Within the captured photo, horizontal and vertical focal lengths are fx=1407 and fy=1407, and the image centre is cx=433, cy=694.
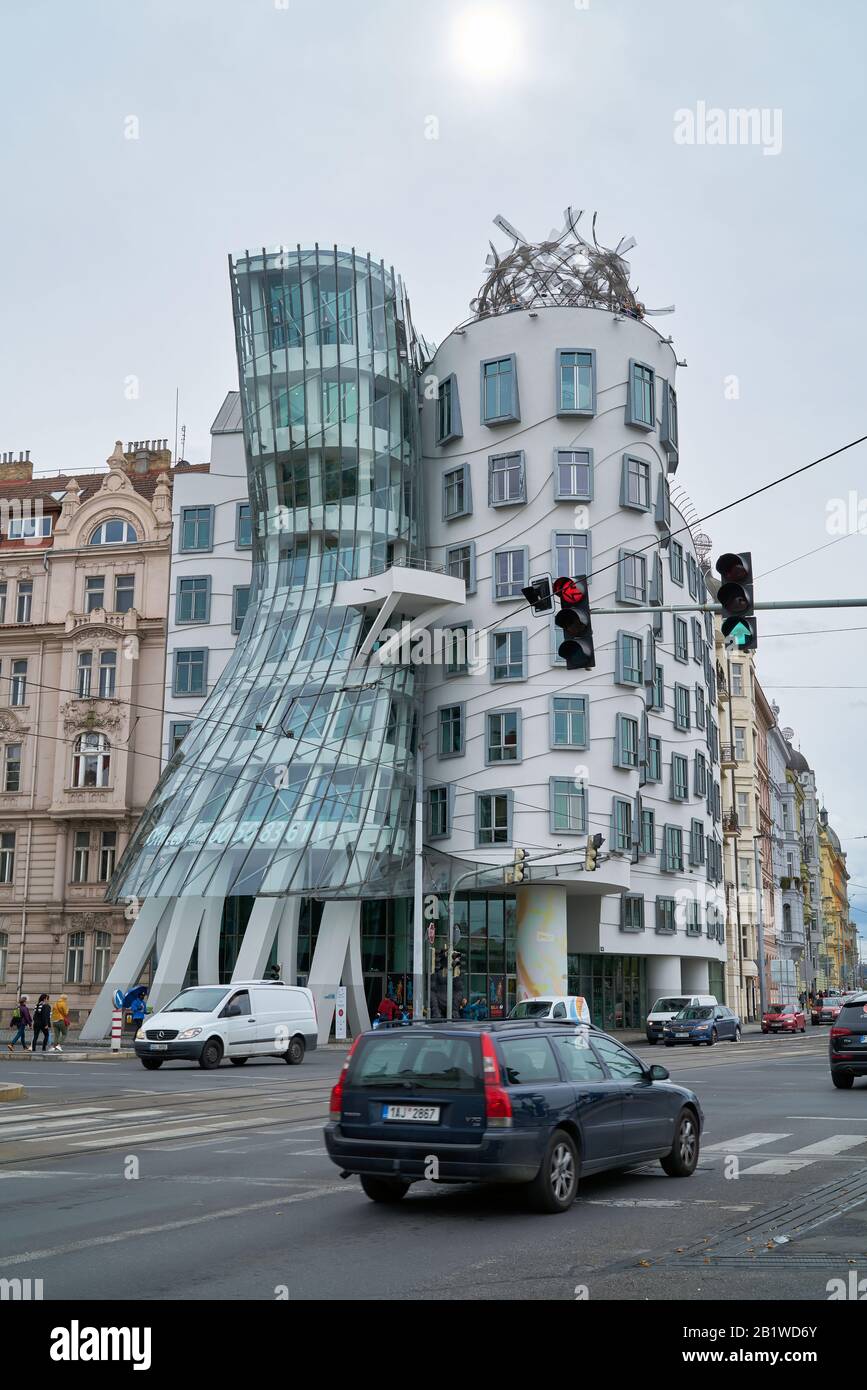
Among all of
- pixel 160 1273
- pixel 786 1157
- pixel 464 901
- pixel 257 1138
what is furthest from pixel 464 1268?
pixel 464 901

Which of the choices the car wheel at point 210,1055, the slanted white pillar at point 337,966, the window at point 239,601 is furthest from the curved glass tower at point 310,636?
the car wheel at point 210,1055

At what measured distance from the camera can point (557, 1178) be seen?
406 inches

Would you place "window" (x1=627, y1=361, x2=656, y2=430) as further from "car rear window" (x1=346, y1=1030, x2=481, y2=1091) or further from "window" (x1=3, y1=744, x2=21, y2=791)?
"car rear window" (x1=346, y1=1030, x2=481, y2=1091)

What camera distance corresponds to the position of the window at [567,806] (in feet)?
159

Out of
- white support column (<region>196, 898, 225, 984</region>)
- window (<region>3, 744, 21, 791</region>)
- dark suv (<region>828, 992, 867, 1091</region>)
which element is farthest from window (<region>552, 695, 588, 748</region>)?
dark suv (<region>828, 992, 867, 1091</region>)

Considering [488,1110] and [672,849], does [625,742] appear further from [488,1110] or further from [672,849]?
[488,1110]

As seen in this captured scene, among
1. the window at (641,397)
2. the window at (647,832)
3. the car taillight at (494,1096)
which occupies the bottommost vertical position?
the car taillight at (494,1096)

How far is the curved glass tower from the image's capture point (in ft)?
145

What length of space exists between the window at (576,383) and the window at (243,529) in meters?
14.0

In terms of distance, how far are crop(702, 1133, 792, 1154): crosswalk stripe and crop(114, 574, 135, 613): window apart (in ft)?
152

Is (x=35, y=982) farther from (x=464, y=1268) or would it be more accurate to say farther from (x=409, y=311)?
(x=464, y=1268)

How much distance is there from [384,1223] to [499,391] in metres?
44.5

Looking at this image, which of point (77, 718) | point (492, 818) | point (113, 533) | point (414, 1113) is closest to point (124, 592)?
point (113, 533)

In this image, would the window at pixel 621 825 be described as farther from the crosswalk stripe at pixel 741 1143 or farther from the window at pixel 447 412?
the crosswalk stripe at pixel 741 1143
